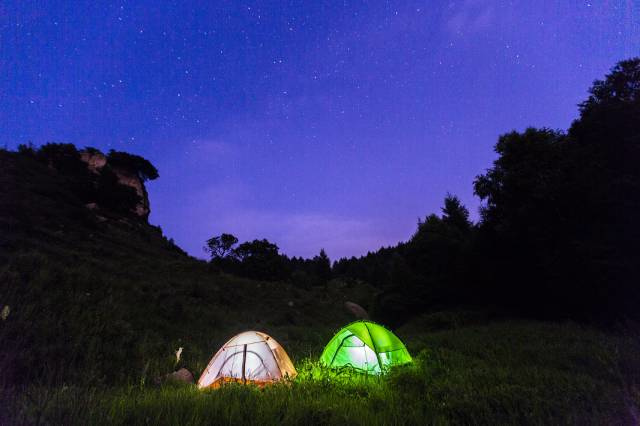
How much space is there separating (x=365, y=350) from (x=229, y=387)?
3.94 m

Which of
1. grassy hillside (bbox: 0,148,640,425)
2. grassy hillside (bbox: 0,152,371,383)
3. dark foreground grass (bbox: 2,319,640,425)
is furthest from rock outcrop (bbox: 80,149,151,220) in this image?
dark foreground grass (bbox: 2,319,640,425)

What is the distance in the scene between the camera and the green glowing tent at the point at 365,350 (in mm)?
8094

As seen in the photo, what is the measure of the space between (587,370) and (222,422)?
25.8ft

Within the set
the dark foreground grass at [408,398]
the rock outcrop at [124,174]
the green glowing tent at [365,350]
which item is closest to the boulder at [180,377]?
the dark foreground grass at [408,398]

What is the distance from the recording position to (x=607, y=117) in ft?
45.8

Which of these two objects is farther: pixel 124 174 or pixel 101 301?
pixel 124 174

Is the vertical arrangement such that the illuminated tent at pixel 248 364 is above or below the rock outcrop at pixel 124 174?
below

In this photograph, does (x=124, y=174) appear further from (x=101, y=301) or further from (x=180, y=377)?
(x=180, y=377)

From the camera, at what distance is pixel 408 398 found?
5.69 m

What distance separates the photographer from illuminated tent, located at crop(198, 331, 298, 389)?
7.06m

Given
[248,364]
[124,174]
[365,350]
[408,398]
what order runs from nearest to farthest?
[408,398], [248,364], [365,350], [124,174]

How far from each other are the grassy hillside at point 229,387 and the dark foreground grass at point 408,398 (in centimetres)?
2

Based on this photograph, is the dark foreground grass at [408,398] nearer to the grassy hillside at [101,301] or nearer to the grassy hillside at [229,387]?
the grassy hillside at [229,387]

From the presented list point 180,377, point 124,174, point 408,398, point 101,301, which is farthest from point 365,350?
point 124,174
